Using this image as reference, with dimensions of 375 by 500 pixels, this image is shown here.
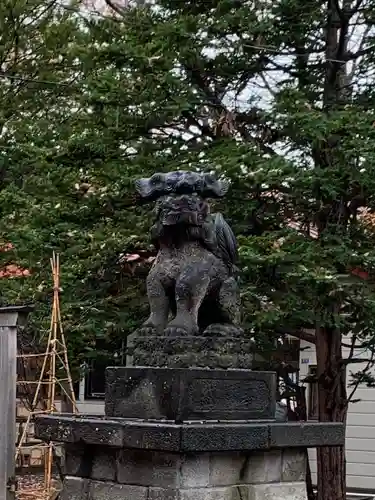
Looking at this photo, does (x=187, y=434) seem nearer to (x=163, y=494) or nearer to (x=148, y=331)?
(x=163, y=494)

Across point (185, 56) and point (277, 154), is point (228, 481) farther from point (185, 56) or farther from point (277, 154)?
point (185, 56)

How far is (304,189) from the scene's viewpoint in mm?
9414

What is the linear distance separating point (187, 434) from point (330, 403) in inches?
254

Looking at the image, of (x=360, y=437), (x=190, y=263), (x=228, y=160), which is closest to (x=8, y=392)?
(x=228, y=160)

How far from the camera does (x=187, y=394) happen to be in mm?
5375

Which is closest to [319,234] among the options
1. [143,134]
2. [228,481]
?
[143,134]

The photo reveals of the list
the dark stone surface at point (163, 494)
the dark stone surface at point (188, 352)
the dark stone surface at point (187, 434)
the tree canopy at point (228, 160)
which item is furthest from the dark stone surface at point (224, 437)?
the tree canopy at point (228, 160)

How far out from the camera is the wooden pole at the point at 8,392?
946cm

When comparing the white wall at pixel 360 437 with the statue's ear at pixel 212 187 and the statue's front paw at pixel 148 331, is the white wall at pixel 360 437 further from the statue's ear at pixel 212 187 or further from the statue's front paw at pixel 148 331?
the statue's front paw at pixel 148 331

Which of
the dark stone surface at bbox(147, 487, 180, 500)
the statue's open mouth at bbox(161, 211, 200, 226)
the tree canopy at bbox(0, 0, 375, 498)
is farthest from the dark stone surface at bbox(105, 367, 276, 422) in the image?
the tree canopy at bbox(0, 0, 375, 498)

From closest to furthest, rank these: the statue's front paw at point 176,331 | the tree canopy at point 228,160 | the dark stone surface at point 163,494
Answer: the dark stone surface at point 163,494 → the statue's front paw at point 176,331 → the tree canopy at point 228,160

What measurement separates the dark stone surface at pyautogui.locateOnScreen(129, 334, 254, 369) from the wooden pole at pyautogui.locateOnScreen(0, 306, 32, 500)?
3.95m

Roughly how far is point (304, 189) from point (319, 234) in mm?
728

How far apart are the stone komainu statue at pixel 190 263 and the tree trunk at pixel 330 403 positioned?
501 centimetres
